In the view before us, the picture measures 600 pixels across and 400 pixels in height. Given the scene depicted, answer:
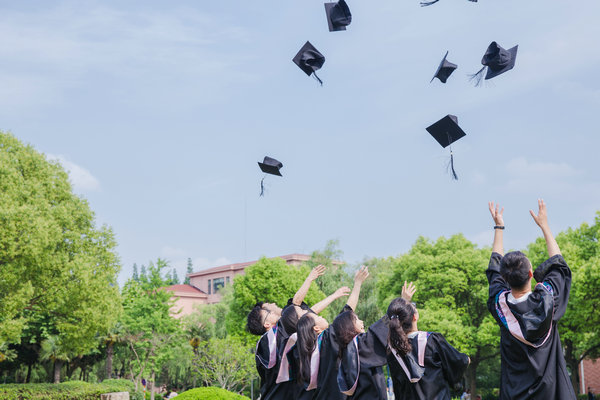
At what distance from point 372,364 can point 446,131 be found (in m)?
4.22

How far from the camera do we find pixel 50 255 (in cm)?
1902

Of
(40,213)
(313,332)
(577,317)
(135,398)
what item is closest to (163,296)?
(135,398)

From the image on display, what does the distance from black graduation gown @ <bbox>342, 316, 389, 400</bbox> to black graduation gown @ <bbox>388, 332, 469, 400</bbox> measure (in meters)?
0.31

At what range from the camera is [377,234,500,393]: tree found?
82.5 feet

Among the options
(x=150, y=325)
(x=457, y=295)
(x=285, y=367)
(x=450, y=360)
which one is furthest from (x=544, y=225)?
(x=150, y=325)

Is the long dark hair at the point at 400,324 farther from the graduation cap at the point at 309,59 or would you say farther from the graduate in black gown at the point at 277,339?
the graduation cap at the point at 309,59

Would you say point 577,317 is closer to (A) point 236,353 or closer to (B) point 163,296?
(A) point 236,353

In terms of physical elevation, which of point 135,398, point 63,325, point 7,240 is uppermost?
point 7,240

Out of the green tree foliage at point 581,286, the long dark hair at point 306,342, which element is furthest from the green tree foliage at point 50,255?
the green tree foliage at point 581,286

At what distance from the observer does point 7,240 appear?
55.8 feet

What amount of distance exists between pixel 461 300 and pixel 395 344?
24335 millimetres

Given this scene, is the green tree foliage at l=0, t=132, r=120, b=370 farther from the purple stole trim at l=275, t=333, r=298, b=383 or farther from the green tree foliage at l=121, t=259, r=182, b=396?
the purple stole trim at l=275, t=333, r=298, b=383

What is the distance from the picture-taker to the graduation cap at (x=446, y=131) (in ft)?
25.8

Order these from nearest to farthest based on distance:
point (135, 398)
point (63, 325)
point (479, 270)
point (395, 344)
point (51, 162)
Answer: point (395, 344)
point (63, 325)
point (51, 162)
point (479, 270)
point (135, 398)
